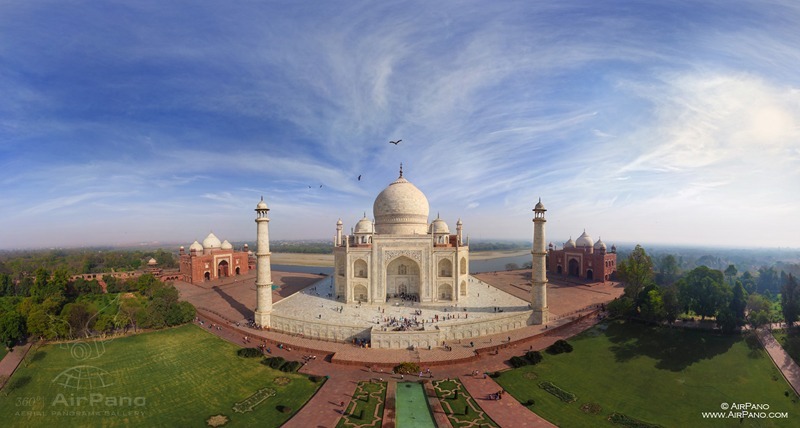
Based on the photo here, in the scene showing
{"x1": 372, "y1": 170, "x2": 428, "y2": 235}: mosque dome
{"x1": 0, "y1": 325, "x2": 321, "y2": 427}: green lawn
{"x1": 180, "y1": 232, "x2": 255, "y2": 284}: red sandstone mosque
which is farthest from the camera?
{"x1": 180, "y1": 232, "x2": 255, "y2": 284}: red sandstone mosque

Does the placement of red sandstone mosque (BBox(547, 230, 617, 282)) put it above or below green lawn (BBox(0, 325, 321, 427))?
above

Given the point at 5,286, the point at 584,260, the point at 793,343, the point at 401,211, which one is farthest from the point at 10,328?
the point at 584,260

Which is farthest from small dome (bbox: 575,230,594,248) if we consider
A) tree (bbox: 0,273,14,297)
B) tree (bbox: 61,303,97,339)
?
tree (bbox: 0,273,14,297)

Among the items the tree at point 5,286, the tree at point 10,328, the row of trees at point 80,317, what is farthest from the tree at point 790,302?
the tree at point 5,286

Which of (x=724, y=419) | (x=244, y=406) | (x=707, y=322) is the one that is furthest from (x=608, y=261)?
(x=244, y=406)

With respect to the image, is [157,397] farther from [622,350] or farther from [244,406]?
[622,350]

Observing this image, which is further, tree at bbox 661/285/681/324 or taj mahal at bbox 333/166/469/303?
taj mahal at bbox 333/166/469/303

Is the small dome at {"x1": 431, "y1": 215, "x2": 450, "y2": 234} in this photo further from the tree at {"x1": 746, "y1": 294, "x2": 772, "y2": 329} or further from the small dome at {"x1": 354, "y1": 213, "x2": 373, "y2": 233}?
the tree at {"x1": 746, "y1": 294, "x2": 772, "y2": 329}
